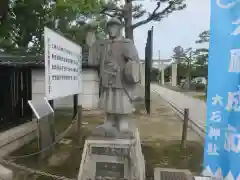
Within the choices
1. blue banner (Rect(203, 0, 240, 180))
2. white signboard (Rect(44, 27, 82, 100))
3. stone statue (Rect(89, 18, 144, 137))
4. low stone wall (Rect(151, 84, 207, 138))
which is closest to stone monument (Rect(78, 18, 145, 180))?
stone statue (Rect(89, 18, 144, 137))

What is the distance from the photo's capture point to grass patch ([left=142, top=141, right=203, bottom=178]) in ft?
14.8

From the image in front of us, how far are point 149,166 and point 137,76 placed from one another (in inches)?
87.0

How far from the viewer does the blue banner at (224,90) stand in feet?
7.39

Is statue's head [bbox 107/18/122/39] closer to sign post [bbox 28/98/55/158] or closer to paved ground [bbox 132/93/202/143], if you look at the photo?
sign post [bbox 28/98/55/158]

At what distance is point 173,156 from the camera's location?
507cm

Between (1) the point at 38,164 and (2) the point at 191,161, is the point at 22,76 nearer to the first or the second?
(1) the point at 38,164

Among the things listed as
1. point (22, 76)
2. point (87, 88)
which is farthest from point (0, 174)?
point (87, 88)

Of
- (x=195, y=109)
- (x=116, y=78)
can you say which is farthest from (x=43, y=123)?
(x=195, y=109)

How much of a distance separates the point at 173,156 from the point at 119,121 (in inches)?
91.4

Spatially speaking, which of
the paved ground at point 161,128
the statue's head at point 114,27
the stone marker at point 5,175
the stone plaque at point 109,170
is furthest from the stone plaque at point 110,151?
the paved ground at point 161,128

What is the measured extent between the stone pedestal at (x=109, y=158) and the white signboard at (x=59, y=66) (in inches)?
73.7

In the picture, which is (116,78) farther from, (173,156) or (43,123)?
(173,156)

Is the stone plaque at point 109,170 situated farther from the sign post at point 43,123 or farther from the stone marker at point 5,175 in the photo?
the sign post at point 43,123

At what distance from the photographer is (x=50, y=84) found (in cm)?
467
